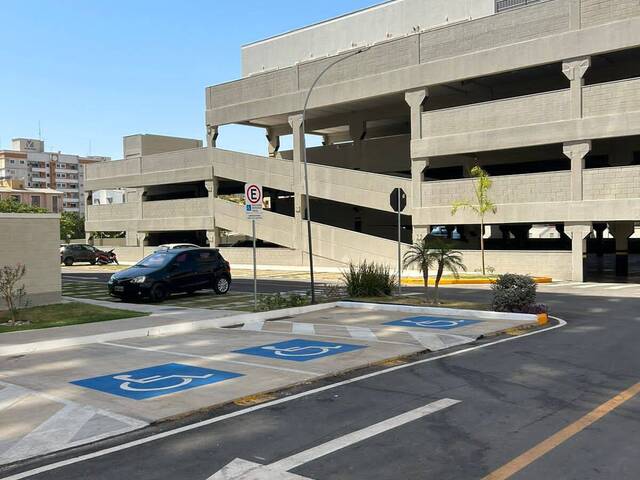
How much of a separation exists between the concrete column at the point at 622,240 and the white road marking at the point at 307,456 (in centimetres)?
2659

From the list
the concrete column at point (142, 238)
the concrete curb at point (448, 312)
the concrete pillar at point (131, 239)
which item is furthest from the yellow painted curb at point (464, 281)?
the concrete pillar at point (131, 239)

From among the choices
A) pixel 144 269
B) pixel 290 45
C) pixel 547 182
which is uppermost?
pixel 290 45

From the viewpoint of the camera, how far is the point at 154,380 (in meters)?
8.73

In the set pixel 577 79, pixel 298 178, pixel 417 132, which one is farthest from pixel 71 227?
pixel 577 79

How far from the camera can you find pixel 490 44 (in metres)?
30.4

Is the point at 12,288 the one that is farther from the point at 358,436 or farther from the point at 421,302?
the point at 358,436

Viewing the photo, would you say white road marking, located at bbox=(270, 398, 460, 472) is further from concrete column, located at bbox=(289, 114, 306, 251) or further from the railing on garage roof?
the railing on garage roof

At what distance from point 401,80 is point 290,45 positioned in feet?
54.7

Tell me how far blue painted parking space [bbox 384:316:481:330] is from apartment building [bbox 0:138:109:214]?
15672 cm

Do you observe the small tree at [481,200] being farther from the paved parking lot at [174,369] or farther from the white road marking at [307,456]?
the white road marking at [307,456]

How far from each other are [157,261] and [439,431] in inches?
622

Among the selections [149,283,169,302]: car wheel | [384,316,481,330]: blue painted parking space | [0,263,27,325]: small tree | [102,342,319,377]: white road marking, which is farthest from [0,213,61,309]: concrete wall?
[384,316,481,330]: blue painted parking space

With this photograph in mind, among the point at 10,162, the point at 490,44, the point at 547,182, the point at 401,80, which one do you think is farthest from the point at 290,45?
the point at 10,162

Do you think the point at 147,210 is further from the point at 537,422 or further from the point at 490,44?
the point at 537,422
